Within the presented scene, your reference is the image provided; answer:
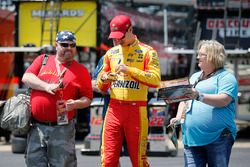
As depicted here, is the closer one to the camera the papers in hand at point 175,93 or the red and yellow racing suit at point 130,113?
the papers in hand at point 175,93

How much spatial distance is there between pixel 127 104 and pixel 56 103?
751 millimetres

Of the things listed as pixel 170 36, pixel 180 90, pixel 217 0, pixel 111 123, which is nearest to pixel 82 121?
pixel 170 36

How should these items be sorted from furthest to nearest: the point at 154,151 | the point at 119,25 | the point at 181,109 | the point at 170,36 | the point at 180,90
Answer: the point at 170,36 < the point at 154,151 < the point at 119,25 < the point at 181,109 < the point at 180,90

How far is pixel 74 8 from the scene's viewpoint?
15.7m

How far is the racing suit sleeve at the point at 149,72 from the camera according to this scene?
690 centimetres

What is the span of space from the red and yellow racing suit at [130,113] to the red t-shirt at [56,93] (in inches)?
12.0

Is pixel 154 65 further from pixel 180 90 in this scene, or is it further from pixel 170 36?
pixel 170 36

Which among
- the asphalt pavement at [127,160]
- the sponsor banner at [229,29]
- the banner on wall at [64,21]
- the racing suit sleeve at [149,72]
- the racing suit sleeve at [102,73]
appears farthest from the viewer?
the sponsor banner at [229,29]

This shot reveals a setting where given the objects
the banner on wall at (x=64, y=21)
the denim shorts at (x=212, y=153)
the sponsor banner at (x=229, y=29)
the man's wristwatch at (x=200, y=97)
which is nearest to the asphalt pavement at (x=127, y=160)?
the banner on wall at (x=64, y=21)

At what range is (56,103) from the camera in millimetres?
6797

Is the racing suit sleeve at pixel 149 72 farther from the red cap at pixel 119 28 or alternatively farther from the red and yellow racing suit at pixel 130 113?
the red cap at pixel 119 28

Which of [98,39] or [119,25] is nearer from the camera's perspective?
[119,25]

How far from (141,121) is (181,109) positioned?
69cm

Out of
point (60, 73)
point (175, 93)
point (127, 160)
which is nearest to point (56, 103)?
point (60, 73)
